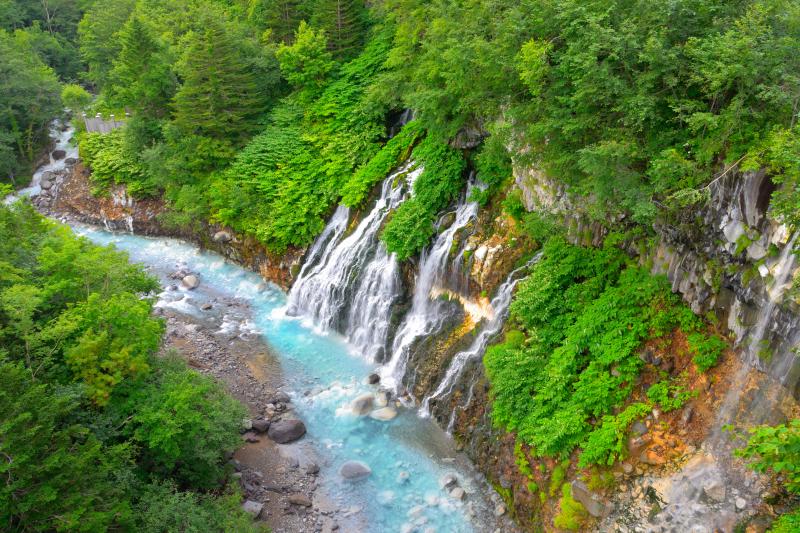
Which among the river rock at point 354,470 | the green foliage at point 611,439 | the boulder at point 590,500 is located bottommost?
the river rock at point 354,470

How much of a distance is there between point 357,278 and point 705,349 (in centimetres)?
1195

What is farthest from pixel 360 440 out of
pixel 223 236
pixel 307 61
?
pixel 307 61

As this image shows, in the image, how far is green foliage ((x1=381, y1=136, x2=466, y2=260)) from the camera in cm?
1761

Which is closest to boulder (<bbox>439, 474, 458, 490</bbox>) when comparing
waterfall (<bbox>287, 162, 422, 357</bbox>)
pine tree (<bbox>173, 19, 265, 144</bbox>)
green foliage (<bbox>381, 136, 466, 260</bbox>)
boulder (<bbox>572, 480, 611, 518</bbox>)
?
boulder (<bbox>572, 480, 611, 518</bbox>)

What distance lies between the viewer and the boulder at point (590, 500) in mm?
10766

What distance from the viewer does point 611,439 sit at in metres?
10.9

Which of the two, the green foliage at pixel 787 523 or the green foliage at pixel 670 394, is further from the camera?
the green foliage at pixel 670 394

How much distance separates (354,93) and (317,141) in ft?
9.67

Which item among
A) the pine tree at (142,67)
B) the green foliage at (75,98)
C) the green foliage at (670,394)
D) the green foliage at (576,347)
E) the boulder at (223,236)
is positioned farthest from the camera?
the green foliage at (75,98)

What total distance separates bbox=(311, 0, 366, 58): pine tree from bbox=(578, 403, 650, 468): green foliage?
22.4 metres

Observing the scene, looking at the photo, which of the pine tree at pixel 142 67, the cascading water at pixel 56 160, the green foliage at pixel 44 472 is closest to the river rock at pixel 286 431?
the green foliage at pixel 44 472

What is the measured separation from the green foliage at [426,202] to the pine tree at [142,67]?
16.8m

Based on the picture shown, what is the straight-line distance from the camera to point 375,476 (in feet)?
45.8

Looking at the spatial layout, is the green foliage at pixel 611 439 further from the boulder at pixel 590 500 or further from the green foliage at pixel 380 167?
the green foliage at pixel 380 167
